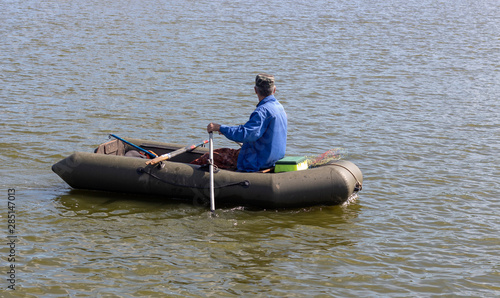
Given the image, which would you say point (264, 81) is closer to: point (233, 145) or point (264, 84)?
point (264, 84)

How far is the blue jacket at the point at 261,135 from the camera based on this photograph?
8.02 metres

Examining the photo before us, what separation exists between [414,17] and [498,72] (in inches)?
413

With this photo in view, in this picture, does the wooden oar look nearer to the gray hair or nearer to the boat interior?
the boat interior

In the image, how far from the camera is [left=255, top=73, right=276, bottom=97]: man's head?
8.08 m

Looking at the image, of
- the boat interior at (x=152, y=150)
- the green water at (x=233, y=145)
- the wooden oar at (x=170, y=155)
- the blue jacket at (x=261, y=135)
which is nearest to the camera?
the green water at (x=233, y=145)

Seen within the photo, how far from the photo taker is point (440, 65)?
683 inches

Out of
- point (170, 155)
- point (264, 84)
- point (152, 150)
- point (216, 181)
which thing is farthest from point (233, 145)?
point (264, 84)

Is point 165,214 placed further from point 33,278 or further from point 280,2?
point 280,2

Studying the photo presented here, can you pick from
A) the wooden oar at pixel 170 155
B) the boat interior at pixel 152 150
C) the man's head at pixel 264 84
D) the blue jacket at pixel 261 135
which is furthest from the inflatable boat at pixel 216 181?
the man's head at pixel 264 84

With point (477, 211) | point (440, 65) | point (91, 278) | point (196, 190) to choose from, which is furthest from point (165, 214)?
point (440, 65)

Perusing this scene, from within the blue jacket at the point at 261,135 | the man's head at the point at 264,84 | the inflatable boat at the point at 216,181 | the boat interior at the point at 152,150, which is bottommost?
the inflatable boat at the point at 216,181

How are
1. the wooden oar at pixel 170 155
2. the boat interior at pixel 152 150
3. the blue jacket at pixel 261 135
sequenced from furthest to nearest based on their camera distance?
the boat interior at pixel 152 150, the wooden oar at pixel 170 155, the blue jacket at pixel 261 135

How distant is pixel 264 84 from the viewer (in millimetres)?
8102

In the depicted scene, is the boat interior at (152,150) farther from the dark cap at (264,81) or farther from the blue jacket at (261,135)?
the dark cap at (264,81)
